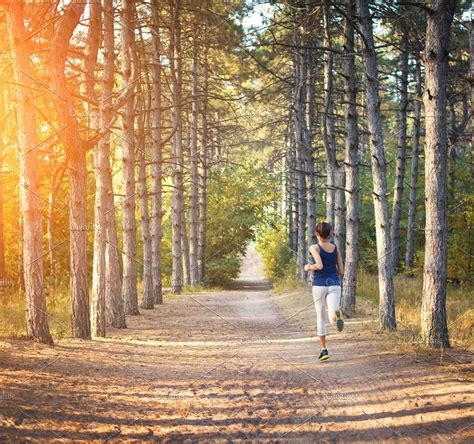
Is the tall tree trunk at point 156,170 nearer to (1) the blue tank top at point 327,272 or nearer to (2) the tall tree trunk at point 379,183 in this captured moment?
(2) the tall tree trunk at point 379,183

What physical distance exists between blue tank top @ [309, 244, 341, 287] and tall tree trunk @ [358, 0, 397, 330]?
128 inches

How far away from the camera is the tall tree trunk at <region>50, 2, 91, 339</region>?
976 centimetres

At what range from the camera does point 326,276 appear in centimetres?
849

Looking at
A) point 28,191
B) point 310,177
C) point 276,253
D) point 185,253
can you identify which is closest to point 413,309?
point 310,177

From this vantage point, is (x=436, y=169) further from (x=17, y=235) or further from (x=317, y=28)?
(x=17, y=235)

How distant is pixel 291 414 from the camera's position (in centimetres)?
607

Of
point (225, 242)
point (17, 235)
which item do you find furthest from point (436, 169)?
point (225, 242)

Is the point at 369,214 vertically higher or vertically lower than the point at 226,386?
higher

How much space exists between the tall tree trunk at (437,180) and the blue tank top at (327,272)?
61.5 inches

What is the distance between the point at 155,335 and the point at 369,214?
2022 centimetres

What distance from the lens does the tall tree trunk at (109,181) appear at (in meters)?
11.7

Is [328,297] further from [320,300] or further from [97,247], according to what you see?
[97,247]

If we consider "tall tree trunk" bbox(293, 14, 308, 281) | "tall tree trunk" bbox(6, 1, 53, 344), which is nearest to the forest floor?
"tall tree trunk" bbox(6, 1, 53, 344)

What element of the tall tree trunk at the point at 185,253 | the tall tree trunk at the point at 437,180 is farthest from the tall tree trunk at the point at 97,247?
the tall tree trunk at the point at 185,253
